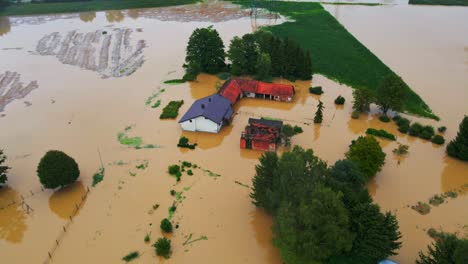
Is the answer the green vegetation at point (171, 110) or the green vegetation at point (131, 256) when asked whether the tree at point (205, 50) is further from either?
the green vegetation at point (131, 256)

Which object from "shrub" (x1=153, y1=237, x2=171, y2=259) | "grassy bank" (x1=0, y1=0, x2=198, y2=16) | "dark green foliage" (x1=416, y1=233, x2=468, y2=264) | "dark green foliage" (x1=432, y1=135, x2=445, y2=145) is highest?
"grassy bank" (x1=0, y1=0, x2=198, y2=16)

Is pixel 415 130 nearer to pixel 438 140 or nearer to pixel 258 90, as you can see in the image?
pixel 438 140

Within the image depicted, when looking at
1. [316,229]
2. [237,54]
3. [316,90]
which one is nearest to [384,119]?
[316,90]

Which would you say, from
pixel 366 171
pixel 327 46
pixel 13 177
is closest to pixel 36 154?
pixel 13 177

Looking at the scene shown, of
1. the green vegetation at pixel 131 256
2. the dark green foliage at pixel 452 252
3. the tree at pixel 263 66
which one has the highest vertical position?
the tree at pixel 263 66

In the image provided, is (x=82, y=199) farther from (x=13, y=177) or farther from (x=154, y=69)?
(x=154, y=69)

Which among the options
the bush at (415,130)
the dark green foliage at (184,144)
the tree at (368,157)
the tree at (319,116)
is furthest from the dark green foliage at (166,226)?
the bush at (415,130)

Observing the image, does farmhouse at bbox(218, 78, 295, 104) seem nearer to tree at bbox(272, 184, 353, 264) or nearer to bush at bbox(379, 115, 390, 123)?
bush at bbox(379, 115, 390, 123)

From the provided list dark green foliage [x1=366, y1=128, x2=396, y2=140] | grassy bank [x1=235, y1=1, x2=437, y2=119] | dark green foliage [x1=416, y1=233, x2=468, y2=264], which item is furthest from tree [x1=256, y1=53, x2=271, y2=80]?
dark green foliage [x1=416, y1=233, x2=468, y2=264]
